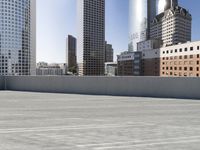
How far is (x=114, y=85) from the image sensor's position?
16.2m

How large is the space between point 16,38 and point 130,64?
5377cm

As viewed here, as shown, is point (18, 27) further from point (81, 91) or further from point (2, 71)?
point (81, 91)

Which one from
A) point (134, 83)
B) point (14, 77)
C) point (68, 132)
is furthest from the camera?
point (14, 77)

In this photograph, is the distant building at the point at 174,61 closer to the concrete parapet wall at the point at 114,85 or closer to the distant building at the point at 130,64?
the distant building at the point at 130,64

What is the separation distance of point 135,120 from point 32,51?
4793 inches

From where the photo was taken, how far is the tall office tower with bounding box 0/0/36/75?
113 m

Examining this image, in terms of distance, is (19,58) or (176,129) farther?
(19,58)

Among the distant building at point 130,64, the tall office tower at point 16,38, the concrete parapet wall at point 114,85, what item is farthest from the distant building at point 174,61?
the concrete parapet wall at point 114,85

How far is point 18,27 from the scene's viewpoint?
119 meters

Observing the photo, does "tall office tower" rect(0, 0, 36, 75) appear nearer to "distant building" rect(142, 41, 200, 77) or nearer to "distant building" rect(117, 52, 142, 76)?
"distant building" rect(117, 52, 142, 76)

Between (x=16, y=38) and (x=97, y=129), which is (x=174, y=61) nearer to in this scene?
(x=16, y=38)

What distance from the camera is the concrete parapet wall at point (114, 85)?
15.0 meters

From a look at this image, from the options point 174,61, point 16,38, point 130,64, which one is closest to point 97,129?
point 174,61

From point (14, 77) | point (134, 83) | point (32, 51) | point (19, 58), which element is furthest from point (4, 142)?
point (32, 51)
